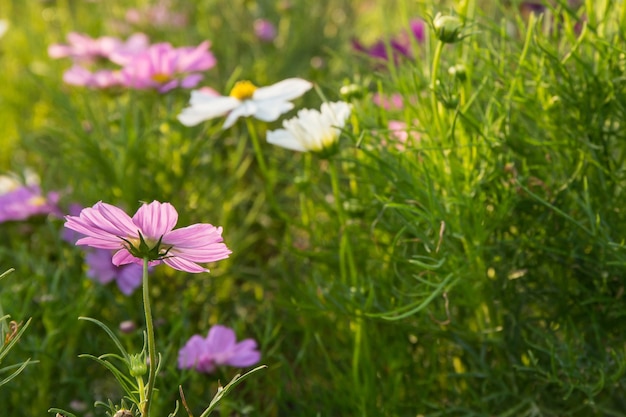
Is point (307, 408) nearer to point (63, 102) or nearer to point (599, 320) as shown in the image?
point (599, 320)

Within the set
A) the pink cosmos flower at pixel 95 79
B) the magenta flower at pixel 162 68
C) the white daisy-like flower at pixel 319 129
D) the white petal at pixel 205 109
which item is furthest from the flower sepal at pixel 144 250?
the pink cosmos flower at pixel 95 79

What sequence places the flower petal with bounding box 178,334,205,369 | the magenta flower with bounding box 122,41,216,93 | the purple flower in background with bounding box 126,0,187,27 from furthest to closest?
the purple flower in background with bounding box 126,0,187,27 → the magenta flower with bounding box 122,41,216,93 → the flower petal with bounding box 178,334,205,369

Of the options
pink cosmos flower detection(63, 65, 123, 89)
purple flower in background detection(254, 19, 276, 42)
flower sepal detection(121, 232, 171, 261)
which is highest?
flower sepal detection(121, 232, 171, 261)

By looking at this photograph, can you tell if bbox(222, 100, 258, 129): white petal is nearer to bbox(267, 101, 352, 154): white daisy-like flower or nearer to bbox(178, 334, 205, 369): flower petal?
bbox(267, 101, 352, 154): white daisy-like flower

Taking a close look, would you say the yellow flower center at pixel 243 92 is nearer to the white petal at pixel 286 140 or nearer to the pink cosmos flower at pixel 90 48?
the white petal at pixel 286 140

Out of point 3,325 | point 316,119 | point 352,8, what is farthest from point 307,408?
point 352,8

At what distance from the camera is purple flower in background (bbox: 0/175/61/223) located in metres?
1.19

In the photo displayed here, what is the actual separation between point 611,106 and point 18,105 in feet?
4.19

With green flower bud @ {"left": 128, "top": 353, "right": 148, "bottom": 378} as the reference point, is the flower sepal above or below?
above

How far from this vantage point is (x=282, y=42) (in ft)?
5.98

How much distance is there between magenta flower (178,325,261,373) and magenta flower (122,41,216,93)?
0.40 meters

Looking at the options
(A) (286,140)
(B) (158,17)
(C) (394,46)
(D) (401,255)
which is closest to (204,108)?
(A) (286,140)

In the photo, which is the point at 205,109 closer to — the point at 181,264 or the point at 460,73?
the point at 460,73

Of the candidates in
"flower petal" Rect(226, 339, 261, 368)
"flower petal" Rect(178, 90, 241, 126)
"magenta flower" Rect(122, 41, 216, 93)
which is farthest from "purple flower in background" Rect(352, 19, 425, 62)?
"flower petal" Rect(226, 339, 261, 368)
